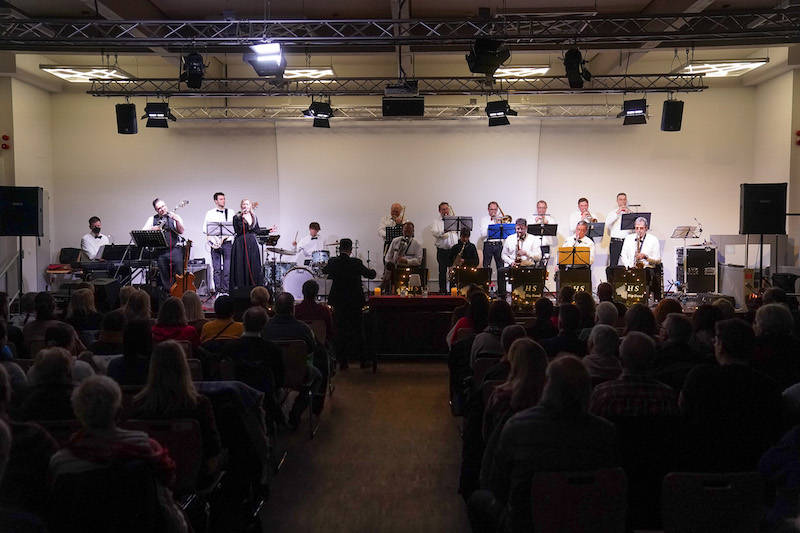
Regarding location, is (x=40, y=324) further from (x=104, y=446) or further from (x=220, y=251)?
(x=220, y=251)

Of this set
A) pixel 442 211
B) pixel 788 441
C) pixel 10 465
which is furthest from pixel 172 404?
pixel 442 211

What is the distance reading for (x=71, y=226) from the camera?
48.1ft

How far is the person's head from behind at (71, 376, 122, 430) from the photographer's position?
8.61 ft

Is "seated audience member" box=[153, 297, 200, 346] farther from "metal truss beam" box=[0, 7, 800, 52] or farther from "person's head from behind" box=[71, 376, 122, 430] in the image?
"metal truss beam" box=[0, 7, 800, 52]

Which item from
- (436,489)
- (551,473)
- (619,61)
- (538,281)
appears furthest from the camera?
(619,61)

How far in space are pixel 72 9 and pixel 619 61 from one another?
9.12 metres

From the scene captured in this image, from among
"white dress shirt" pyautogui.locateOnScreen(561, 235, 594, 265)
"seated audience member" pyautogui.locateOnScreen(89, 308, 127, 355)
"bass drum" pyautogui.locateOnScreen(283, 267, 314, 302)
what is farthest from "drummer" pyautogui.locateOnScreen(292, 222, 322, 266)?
"seated audience member" pyautogui.locateOnScreen(89, 308, 127, 355)

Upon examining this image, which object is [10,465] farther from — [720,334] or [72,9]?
[72,9]

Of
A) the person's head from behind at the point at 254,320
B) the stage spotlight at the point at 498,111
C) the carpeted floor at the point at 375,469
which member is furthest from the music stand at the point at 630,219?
the person's head from behind at the point at 254,320

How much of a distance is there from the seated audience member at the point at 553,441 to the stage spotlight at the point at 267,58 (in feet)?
25.4

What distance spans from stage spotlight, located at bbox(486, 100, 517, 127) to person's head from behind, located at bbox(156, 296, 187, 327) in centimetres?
840

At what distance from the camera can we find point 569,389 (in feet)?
9.13

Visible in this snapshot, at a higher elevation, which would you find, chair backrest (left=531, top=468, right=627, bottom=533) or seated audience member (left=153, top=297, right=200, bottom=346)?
seated audience member (left=153, top=297, right=200, bottom=346)

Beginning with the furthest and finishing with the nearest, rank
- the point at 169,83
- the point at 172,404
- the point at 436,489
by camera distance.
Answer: the point at 169,83
the point at 436,489
the point at 172,404
